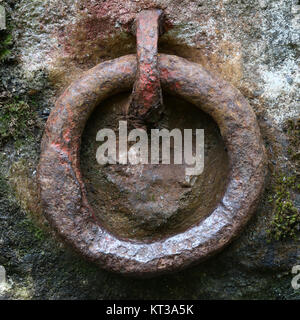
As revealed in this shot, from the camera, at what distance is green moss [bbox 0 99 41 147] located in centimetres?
111

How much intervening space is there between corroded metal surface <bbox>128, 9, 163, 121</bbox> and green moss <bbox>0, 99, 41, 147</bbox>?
288mm

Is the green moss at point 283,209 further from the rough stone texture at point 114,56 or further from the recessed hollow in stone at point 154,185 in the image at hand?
the recessed hollow in stone at point 154,185

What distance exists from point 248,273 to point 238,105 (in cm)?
48

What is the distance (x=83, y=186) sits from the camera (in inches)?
41.1

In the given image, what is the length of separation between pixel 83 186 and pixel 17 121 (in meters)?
0.26

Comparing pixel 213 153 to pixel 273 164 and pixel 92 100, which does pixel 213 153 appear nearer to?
pixel 273 164

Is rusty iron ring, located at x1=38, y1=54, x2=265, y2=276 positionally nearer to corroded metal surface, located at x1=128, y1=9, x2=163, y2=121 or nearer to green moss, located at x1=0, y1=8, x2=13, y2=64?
corroded metal surface, located at x1=128, y1=9, x2=163, y2=121

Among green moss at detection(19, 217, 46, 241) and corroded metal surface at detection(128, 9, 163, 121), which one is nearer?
corroded metal surface at detection(128, 9, 163, 121)

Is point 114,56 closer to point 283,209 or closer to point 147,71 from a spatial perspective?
point 147,71
